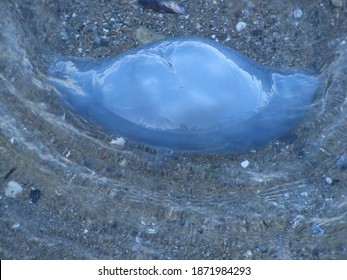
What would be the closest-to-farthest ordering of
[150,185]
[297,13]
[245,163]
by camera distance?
1. [150,185]
2. [245,163]
3. [297,13]

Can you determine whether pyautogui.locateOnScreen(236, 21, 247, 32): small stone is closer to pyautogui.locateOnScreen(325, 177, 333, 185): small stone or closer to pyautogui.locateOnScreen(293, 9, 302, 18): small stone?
pyautogui.locateOnScreen(293, 9, 302, 18): small stone

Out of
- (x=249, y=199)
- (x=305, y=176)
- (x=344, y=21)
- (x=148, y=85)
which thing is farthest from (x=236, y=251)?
(x=344, y=21)

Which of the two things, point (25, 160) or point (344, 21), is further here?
point (344, 21)

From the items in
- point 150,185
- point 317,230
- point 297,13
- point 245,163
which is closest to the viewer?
point 317,230

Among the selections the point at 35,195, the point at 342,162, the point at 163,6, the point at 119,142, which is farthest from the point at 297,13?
the point at 35,195

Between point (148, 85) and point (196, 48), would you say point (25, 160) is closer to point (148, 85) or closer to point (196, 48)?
point (148, 85)

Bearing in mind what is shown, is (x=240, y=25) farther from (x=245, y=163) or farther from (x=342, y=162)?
(x=342, y=162)

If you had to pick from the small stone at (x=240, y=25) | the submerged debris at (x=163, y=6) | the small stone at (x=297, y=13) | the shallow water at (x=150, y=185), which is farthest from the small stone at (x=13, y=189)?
the small stone at (x=297, y=13)
